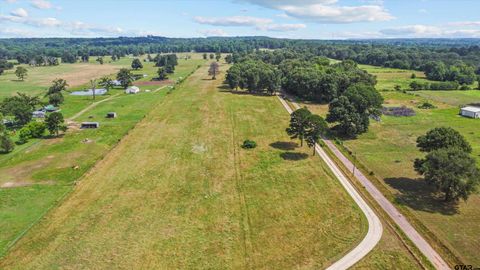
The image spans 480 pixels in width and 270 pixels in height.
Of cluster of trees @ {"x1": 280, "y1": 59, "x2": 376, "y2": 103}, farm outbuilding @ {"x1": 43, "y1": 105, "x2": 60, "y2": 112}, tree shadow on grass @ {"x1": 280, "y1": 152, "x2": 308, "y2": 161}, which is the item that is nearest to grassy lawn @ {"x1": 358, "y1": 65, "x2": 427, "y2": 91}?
cluster of trees @ {"x1": 280, "y1": 59, "x2": 376, "y2": 103}

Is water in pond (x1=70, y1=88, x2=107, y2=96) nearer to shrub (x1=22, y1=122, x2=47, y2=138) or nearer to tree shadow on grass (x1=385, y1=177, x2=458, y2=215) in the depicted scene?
shrub (x1=22, y1=122, x2=47, y2=138)

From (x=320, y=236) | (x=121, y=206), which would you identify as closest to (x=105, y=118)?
(x=121, y=206)

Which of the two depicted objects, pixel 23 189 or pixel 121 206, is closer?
pixel 121 206

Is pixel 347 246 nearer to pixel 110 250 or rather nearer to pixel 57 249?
pixel 110 250

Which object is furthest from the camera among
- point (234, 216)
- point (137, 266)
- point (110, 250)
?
point (234, 216)

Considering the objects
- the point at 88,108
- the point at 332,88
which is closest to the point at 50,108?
the point at 88,108

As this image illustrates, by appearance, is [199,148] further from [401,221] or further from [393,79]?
[393,79]

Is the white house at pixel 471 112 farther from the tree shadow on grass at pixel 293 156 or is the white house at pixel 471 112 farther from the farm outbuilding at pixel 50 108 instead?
the farm outbuilding at pixel 50 108
